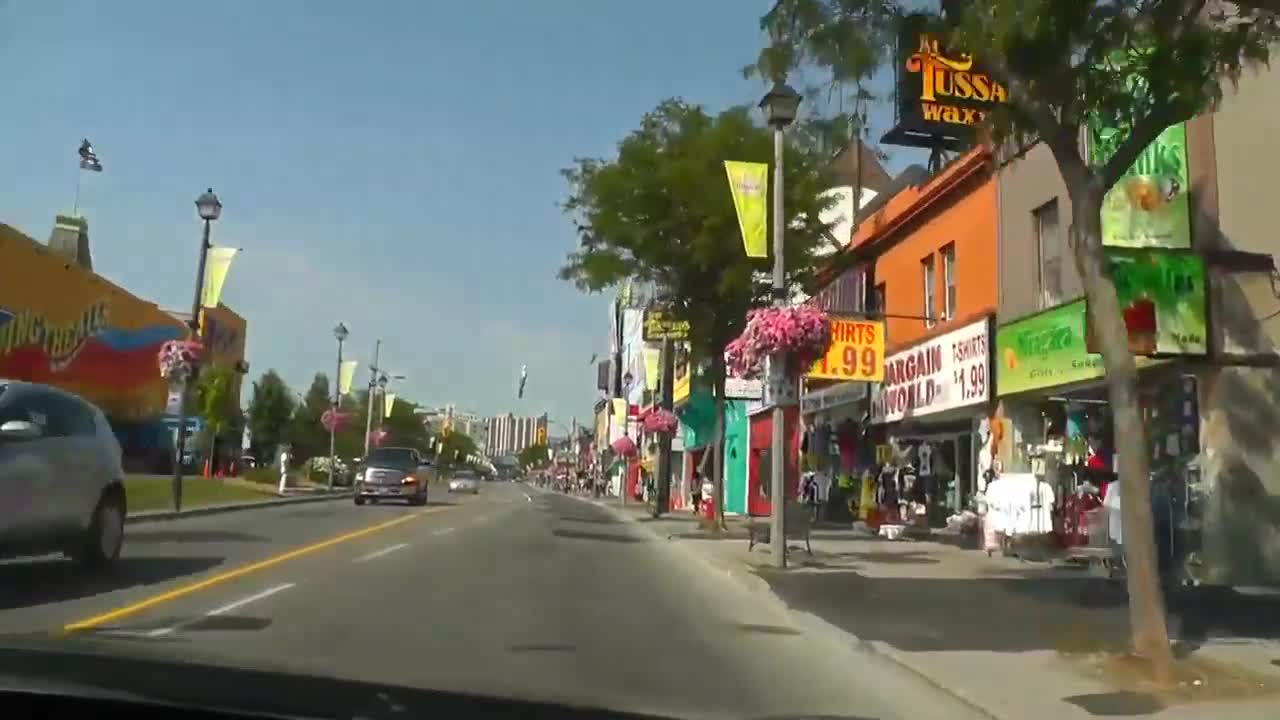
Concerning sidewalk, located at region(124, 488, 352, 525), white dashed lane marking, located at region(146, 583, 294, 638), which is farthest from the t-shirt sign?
sidewalk, located at region(124, 488, 352, 525)

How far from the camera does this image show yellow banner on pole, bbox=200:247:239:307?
99.7 feet

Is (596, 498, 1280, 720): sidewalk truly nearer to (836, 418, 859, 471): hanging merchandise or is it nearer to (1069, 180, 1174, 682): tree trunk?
(1069, 180, 1174, 682): tree trunk

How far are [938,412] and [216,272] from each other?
1854 centimetres

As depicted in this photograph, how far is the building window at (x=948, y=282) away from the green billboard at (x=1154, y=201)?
7.84 metres

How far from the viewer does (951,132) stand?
24250mm

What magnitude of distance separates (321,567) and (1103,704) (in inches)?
410

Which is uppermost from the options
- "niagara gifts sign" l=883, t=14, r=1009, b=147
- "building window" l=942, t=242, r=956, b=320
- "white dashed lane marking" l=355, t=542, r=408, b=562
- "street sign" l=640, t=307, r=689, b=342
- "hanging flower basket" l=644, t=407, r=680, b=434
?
"niagara gifts sign" l=883, t=14, r=1009, b=147

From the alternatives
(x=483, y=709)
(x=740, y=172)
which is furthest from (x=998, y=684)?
(x=740, y=172)

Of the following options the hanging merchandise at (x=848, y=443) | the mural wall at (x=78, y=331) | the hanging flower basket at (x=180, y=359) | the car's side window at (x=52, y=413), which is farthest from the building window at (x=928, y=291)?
the mural wall at (x=78, y=331)

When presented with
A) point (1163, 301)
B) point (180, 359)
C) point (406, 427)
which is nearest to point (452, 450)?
point (406, 427)

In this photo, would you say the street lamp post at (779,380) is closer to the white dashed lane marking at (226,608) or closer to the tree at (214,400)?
the white dashed lane marking at (226,608)

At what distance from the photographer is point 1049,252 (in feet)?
67.6

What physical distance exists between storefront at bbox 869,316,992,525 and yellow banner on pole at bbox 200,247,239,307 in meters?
16.8

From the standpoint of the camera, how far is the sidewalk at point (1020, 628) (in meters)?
7.95
